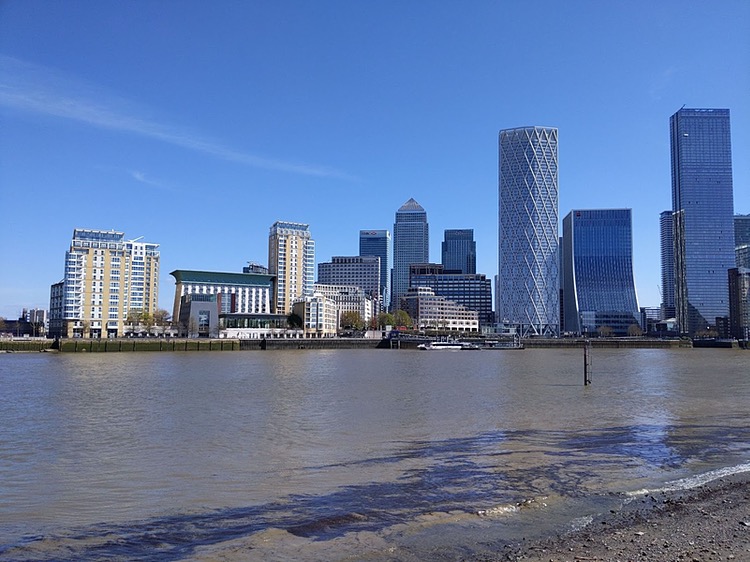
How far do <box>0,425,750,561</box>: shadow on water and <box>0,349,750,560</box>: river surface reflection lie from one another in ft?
0.20

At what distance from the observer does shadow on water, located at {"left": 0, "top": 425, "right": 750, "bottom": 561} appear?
1160 centimetres

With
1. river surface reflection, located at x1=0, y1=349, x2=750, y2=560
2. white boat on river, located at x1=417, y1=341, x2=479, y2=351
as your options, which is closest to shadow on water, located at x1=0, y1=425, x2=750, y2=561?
river surface reflection, located at x1=0, y1=349, x2=750, y2=560

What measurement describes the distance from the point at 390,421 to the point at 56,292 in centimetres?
18207

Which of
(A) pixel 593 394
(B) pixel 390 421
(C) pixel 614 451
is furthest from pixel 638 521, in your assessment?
(A) pixel 593 394

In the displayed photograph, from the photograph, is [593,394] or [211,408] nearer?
[211,408]

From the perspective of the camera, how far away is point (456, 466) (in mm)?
18000

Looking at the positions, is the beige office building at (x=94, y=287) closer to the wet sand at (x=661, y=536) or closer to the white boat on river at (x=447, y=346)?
the white boat on river at (x=447, y=346)

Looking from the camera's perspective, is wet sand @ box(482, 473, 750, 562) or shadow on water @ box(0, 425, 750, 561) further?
shadow on water @ box(0, 425, 750, 561)

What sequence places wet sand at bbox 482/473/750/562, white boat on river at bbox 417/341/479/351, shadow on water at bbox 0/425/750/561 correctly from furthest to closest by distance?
white boat on river at bbox 417/341/479/351
shadow on water at bbox 0/425/750/561
wet sand at bbox 482/473/750/562

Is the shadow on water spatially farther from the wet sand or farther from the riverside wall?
the riverside wall

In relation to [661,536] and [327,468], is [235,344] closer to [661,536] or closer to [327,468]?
[327,468]

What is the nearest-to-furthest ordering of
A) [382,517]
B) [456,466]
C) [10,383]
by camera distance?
1. [382,517]
2. [456,466]
3. [10,383]

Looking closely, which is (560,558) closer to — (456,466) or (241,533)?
(241,533)

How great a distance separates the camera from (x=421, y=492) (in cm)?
1503
